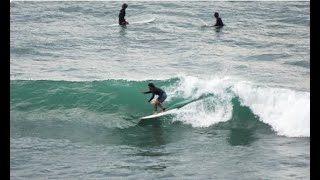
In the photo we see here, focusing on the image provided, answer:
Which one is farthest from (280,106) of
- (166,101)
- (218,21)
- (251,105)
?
(218,21)

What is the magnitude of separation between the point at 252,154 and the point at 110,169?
11.1ft

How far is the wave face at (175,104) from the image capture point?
50.0 feet

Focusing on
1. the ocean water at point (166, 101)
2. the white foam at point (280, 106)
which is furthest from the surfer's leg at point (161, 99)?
the white foam at point (280, 106)

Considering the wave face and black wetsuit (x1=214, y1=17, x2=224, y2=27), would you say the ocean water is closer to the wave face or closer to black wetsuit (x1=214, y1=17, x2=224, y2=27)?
the wave face

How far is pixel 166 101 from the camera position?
16578mm

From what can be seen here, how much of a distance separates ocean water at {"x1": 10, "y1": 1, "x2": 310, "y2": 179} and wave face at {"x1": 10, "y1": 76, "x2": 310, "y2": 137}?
0.03 meters

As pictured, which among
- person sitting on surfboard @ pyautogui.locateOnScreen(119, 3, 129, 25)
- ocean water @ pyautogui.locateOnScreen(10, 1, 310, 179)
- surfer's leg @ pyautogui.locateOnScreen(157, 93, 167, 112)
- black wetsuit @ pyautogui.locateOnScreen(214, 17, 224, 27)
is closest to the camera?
ocean water @ pyautogui.locateOnScreen(10, 1, 310, 179)

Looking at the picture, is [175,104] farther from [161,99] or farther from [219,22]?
[219,22]

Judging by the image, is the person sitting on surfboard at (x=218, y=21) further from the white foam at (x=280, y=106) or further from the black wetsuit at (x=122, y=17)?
the white foam at (x=280, y=106)

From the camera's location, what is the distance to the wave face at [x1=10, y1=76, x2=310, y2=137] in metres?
15.2

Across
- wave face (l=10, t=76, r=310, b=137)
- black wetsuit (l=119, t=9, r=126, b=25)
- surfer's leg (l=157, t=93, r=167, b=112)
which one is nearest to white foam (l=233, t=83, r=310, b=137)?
wave face (l=10, t=76, r=310, b=137)

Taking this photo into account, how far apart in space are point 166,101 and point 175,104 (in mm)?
681

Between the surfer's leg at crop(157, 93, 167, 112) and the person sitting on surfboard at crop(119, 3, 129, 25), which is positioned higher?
the person sitting on surfboard at crop(119, 3, 129, 25)
